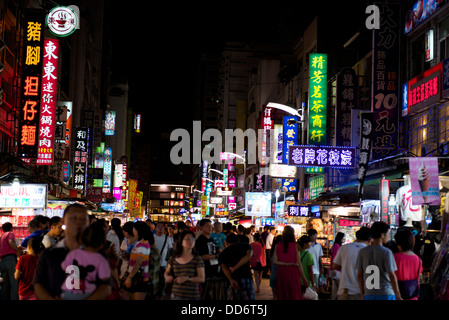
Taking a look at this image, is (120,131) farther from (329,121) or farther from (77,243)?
(77,243)

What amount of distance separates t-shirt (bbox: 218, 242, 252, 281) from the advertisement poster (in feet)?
14.7

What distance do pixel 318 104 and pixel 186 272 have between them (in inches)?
851

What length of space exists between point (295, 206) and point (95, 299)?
24.2 meters

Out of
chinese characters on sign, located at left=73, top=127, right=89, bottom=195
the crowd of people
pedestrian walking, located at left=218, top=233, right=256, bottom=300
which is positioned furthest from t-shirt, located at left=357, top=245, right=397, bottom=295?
chinese characters on sign, located at left=73, top=127, right=89, bottom=195

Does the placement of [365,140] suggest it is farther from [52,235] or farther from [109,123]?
[109,123]

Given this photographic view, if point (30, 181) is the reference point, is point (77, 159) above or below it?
above

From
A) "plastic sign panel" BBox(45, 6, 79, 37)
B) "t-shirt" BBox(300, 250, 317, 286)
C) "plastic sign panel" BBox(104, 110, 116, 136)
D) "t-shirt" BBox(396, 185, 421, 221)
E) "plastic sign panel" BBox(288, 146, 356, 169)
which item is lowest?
"t-shirt" BBox(300, 250, 317, 286)

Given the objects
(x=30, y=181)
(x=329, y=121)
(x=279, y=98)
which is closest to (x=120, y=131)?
(x=279, y=98)

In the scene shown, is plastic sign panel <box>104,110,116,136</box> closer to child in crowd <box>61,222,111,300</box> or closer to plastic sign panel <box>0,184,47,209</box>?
plastic sign panel <box>0,184,47,209</box>

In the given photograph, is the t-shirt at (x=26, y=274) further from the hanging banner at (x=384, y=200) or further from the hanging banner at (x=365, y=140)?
the hanging banner at (x=365, y=140)

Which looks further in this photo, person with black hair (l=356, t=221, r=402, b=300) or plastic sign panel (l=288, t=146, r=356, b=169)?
plastic sign panel (l=288, t=146, r=356, b=169)

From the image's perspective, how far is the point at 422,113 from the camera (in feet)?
67.8

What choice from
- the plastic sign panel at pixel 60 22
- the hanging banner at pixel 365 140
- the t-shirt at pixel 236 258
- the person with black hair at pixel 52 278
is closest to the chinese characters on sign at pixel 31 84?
the plastic sign panel at pixel 60 22

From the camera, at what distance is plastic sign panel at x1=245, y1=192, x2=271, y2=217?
3516cm
